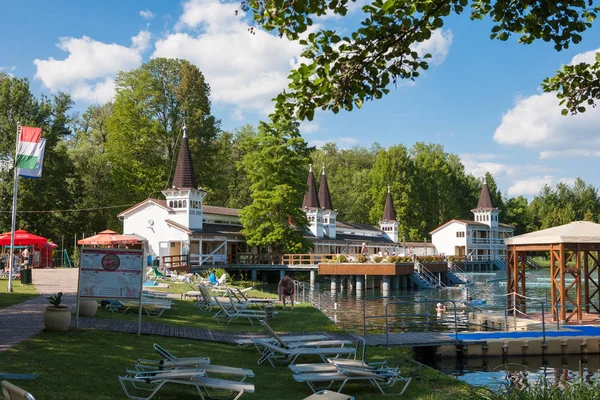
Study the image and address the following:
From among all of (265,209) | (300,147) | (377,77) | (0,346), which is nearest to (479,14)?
(377,77)

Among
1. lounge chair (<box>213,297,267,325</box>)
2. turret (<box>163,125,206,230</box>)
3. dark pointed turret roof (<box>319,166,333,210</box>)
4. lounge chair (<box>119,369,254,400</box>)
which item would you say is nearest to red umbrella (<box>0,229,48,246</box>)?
turret (<box>163,125,206,230</box>)

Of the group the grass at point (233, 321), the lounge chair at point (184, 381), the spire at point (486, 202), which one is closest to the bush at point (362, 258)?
the grass at point (233, 321)

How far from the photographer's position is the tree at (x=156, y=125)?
5466cm

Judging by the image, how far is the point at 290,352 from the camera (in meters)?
10.9

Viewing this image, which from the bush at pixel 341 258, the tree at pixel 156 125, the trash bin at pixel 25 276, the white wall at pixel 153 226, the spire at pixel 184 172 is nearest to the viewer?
the trash bin at pixel 25 276

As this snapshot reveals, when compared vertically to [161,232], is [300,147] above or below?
above

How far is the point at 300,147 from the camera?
1917 inches

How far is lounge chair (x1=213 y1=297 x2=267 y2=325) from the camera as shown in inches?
671

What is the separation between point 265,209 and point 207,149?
50.4 ft

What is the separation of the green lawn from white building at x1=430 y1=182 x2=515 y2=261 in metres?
66.1

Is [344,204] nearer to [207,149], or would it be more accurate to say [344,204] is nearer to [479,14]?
[207,149]

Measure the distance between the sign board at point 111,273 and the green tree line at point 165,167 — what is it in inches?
1115

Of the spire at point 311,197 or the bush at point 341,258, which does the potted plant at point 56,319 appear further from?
the spire at point 311,197

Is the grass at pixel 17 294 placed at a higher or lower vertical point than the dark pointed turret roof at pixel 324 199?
lower
